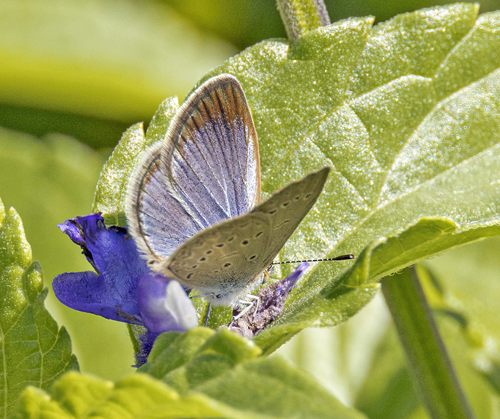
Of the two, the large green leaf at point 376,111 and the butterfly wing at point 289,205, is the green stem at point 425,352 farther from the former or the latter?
the butterfly wing at point 289,205

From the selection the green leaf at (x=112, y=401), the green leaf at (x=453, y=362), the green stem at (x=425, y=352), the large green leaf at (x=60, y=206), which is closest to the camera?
the green leaf at (x=112, y=401)

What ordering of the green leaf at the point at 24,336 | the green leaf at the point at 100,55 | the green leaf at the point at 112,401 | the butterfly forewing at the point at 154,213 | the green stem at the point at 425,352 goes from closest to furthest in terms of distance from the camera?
the green leaf at the point at 112,401 → the green leaf at the point at 24,336 → the butterfly forewing at the point at 154,213 → the green stem at the point at 425,352 → the green leaf at the point at 100,55

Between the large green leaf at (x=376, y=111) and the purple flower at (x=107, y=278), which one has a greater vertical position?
the large green leaf at (x=376, y=111)

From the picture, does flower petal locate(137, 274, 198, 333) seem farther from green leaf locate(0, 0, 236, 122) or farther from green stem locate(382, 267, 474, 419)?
green leaf locate(0, 0, 236, 122)

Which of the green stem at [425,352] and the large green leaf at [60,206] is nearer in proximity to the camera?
the green stem at [425,352]

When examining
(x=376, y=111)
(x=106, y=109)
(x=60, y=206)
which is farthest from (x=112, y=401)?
(x=106, y=109)

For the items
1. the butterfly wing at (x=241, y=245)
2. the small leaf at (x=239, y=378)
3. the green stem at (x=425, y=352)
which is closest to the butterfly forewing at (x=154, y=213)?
the butterfly wing at (x=241, y=245)

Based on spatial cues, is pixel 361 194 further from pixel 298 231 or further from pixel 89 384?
pixel 89 384
